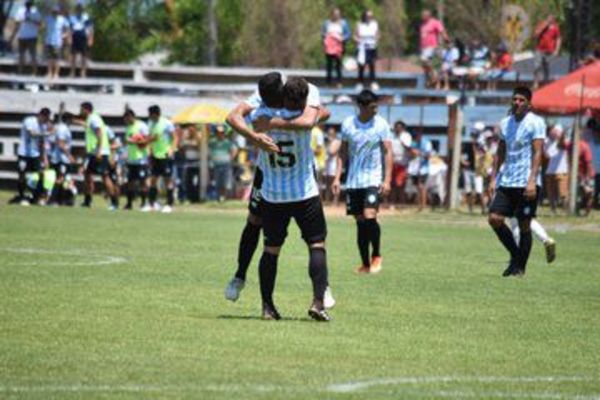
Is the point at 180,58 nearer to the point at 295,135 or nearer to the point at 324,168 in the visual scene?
the point at 324,168

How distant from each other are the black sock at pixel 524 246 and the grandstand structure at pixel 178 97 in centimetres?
2011

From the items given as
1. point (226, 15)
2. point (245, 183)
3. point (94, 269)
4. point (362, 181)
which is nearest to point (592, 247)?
point (362, 181)

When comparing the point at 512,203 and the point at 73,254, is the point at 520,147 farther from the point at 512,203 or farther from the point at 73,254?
the point at 73,254

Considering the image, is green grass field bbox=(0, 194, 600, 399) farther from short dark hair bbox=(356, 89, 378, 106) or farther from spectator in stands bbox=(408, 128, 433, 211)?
spectator in stands bbox=(408, 128, 433, 211)

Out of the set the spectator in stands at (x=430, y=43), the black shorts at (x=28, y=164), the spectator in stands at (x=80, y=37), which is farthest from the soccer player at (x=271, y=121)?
the spectator in stands at (x=80, y=37)

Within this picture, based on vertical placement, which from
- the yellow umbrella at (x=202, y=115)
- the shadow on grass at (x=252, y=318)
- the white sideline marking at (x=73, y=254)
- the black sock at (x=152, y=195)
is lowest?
the black sock at (x=152, y=195)

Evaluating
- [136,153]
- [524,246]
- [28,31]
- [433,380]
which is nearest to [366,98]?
[524,246]

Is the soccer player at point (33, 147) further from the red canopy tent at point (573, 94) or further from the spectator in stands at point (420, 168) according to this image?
the red canopy tent at point (573, 94)

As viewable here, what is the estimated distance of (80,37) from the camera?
149 ft

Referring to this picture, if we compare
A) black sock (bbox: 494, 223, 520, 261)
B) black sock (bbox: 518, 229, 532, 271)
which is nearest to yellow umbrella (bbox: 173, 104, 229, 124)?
black sock (bbox: 494, 223, 520, 261)

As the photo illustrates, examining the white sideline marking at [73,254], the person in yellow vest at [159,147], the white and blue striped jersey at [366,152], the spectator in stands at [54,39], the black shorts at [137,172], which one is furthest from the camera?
the spectator in stands at [54,39]

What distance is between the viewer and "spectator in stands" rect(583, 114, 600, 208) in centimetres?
3647

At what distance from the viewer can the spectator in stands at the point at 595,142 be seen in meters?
36.5

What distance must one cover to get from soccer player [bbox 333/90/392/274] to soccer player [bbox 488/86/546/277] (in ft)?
4.27
